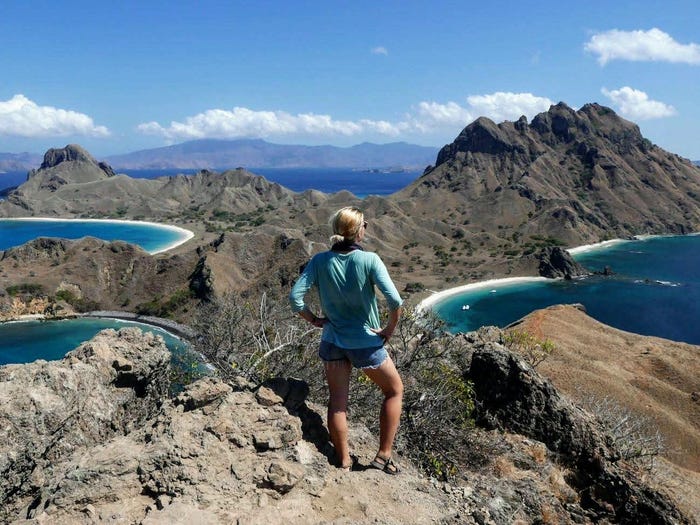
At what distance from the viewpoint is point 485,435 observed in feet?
26.4

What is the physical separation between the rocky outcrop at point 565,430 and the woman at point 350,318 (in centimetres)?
424

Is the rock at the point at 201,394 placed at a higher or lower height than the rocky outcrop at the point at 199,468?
higher

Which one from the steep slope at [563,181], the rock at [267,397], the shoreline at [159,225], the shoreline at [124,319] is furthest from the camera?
the steep slope at [563,181]

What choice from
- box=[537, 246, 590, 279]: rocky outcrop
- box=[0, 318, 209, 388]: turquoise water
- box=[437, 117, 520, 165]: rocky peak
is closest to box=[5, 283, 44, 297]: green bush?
box=[0, 318, 209, 388]: turquoise water

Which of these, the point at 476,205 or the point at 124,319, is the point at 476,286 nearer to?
the point at 124,319

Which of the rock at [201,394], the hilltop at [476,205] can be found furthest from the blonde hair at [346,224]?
the hilltop at [476,205]

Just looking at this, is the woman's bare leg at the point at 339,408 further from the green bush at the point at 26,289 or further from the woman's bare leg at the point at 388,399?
the green bush at the point at 26,289

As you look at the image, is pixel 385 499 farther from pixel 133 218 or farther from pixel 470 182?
pixel 133 218

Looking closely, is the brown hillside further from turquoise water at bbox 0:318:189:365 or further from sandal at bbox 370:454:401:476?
turquoise water at bbox 0:318:189:365

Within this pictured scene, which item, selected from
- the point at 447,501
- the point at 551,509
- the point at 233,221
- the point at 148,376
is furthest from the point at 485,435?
the point at 233,221

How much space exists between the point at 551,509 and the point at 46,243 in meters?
82.6

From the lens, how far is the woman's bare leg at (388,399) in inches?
196

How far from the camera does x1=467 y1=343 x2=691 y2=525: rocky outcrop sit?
7355mm

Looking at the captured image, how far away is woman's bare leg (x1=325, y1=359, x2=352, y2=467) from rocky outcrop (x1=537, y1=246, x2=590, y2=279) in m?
91.4
